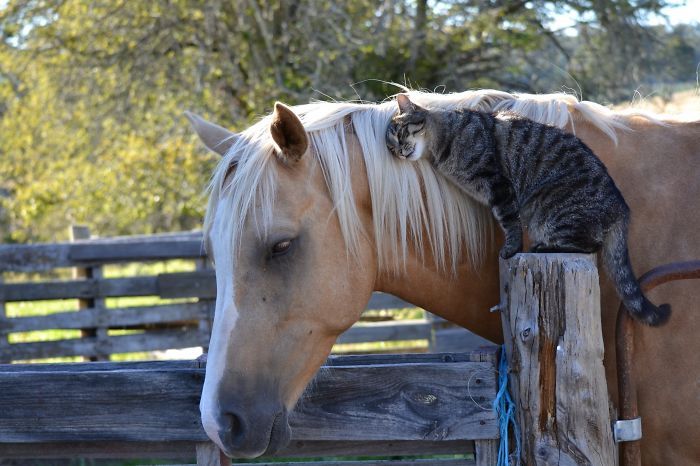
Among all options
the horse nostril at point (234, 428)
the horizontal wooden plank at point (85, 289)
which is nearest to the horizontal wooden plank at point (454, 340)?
the horizontal wooden plank at point (85, 289)

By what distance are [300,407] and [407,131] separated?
98 centimetres

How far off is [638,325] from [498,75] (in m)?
11.2

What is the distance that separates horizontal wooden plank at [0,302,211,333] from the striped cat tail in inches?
249

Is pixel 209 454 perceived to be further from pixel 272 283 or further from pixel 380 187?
pixel 380 187

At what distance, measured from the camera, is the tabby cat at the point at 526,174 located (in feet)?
7.93

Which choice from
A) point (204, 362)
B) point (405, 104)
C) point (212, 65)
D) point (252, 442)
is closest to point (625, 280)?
point (405, 104)

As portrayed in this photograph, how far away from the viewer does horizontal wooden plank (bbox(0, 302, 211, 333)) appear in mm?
8109

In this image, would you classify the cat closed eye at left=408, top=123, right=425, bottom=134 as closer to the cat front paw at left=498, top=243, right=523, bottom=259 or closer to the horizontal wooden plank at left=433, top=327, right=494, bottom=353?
the cat front paw at left=498, top=243, right=523, bottom=259

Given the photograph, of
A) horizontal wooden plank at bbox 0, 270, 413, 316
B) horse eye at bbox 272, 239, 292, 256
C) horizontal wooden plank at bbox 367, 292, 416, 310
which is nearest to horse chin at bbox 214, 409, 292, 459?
horse eye at bbox 272, 239, 292, 256

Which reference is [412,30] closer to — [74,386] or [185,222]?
[185,222]

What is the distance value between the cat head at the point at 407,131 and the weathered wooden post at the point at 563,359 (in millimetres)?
607

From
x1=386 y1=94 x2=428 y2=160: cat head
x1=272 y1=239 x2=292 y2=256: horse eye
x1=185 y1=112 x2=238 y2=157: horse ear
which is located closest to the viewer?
x1=272 y1=239 x2=292 y2=256: horse eye

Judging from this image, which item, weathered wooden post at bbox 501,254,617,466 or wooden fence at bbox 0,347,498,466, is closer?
weathered wooden post at bbox 501,254,617,466

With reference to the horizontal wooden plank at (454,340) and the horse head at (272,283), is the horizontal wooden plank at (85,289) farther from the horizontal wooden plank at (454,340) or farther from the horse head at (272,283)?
the horse head at (272,283)
